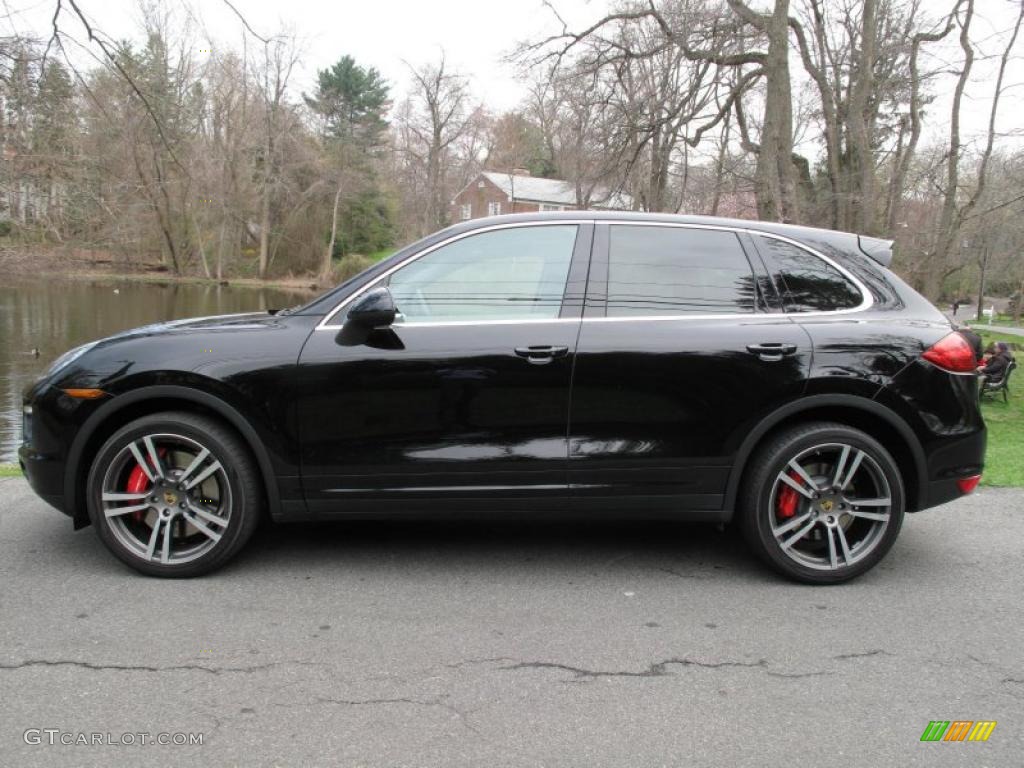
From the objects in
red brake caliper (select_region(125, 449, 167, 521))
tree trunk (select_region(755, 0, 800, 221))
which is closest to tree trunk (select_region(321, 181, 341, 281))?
tree trunk (select_region(755, 0, 800, 221))

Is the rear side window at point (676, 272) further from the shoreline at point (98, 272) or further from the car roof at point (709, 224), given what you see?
the shoreline at point (98, 272)

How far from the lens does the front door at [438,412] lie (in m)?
3.62

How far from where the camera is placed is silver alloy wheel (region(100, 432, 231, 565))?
144 inches

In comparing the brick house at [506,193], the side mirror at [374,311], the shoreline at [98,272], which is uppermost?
the brick house at [506,193]

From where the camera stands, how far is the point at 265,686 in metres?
2.77

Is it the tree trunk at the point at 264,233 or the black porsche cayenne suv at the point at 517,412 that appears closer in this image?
the black porsche cayenne suv at the point at 517,412

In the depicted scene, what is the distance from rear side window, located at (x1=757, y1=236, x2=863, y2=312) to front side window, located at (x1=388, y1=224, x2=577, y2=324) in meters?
1.05

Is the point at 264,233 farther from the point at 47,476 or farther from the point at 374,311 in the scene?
the point at 374,311

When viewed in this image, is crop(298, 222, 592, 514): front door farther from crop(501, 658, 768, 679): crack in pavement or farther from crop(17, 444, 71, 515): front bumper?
crop(17, 444, 71, 515): front bumper

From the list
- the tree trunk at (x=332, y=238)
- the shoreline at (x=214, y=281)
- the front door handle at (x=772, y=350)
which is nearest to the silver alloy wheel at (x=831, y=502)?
the front door handle at (x=772, y=350)

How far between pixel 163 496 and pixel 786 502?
3059 millimetres

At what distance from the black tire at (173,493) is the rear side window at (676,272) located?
1.98 m

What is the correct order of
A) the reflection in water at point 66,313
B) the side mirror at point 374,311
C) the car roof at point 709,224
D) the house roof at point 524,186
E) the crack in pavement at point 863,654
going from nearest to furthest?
the crack in pavement at point 863,654, the side mirror at point 374,311, the car roof at point 709,224, the reflection in water at point 66,313, the house roof at point 524,186

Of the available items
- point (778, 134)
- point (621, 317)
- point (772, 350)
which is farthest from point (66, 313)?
point (772, 350)
